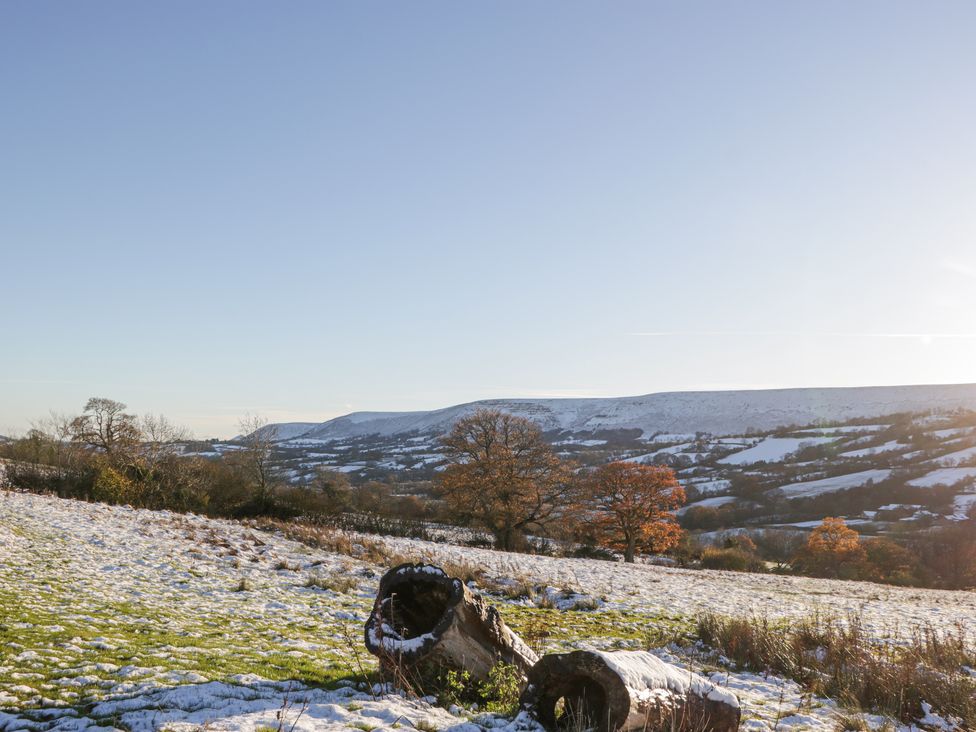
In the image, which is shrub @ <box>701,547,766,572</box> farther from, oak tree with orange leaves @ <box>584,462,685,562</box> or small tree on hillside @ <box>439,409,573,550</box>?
small tree on hillside @ <box>439,409,573,550</box>

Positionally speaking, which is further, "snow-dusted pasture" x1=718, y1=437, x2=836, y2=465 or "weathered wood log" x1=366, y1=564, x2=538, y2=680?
"snow-dusted pasture" x1=718, y1=437, x2=836, y2=465

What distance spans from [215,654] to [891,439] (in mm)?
211044

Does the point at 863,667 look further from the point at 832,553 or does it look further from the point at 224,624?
the point at 832,553

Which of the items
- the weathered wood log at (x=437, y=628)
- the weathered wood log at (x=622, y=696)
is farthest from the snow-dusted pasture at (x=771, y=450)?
the weathered wood log at (x=622, y=696)

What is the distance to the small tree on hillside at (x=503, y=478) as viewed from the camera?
41625mm

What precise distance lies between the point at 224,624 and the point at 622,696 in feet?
28.1

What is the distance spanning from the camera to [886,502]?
112 meters

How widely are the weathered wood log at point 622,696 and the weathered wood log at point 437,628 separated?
1096 millimetres

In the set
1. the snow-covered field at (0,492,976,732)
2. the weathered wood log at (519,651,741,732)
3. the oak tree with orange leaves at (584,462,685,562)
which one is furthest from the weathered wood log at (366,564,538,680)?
the oak tree with orange leaves at (584,462,685,562)

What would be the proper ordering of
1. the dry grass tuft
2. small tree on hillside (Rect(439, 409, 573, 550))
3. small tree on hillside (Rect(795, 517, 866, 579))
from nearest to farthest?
the dry grass tuft
small tree on hillside (Rect(439, 409, 573, 550))
small tree on hillside (Rect(795, 517, 866, 579))

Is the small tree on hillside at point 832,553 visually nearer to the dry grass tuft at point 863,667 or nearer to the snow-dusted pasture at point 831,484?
the dry grass tuft at point 863,667

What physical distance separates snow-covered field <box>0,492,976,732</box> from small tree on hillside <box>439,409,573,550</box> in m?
16.2

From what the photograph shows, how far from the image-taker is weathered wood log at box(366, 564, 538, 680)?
7082mm

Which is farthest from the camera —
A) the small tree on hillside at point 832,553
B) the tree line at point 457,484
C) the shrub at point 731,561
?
the small tree on hillside at point 832,553
